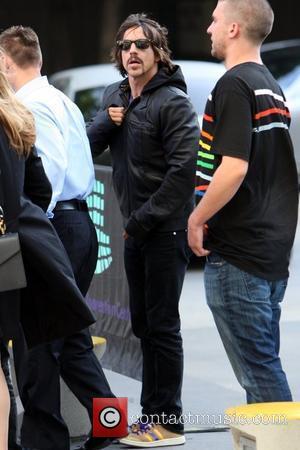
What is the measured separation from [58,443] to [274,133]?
5.65ft

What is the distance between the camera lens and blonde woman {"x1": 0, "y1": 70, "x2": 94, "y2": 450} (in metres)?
4.38

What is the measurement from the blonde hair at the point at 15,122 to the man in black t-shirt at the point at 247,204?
73cm

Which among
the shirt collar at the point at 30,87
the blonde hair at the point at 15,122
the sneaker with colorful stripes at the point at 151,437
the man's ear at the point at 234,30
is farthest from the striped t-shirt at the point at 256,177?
the sneaker with colorful stripes at the point at 151,437

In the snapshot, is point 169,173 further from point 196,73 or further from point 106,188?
point 196,73

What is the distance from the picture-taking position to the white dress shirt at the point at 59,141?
17.1 feet

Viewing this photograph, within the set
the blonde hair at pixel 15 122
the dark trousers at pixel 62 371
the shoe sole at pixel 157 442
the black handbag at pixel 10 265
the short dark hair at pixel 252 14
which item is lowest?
the shoe sole at pixel 157 442

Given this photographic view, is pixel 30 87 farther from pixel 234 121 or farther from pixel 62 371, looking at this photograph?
pixel 62 371

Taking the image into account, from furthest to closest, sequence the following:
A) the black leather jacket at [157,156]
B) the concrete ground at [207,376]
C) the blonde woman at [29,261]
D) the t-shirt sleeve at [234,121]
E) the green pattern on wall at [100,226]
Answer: the green pattern on wall at [100,226]
the concrete ground at [207,376]
the black leather jacket at [157,156]
the t-shirt sleeve at [234,121]
the blonde woman at [29,261]

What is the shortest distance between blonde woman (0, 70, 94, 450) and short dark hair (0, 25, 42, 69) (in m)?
0.94

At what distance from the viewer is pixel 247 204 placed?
467cm

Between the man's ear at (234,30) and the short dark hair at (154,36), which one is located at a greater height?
the man's ear at (234,30)

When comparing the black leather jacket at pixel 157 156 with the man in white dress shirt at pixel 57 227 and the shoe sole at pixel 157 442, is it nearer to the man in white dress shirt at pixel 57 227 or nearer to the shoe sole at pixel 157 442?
the man in white dress shirt at pixel 57 227

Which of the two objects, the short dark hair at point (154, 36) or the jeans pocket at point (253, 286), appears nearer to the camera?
the jeans pocket at point (253, 286)

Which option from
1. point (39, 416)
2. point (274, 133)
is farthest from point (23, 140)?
point (39, 416)
